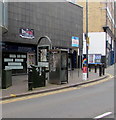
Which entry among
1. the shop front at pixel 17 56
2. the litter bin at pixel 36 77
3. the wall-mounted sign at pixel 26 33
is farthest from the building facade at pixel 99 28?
the litter bin at pixel 36 77

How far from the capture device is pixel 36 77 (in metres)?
11.5

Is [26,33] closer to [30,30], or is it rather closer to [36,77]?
[30,30]

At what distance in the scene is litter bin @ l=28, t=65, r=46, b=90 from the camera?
10.8 m

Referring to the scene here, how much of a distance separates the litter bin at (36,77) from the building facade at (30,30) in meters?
8.06

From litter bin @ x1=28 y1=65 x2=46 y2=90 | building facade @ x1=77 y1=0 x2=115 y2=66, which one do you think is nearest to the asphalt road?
→ litter bin @ x1=28 y1=65 x2=46 y2=90

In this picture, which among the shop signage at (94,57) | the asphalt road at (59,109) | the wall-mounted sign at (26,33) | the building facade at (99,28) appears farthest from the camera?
the building facade at (99,28)

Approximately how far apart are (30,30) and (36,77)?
10.5 m

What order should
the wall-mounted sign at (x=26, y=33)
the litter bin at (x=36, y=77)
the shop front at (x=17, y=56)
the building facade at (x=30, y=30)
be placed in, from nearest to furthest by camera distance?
the litter bin at (x=36, y=77)
the shop front at (x=17, y=56)
the building facade at (x=30, y=30)
the wall-mounted sign at (x=26, y=33)

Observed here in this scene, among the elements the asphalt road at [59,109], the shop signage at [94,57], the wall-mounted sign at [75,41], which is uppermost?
the wall-mounted sign at [75,41]

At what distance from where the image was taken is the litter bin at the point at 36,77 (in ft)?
35.4

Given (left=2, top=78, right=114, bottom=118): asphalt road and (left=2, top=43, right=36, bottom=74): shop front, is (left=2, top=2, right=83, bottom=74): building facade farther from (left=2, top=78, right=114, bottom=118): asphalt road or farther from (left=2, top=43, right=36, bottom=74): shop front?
(left=2, top=78, right=114, bottom=118): asphalt road

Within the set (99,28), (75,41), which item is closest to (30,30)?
(75,41)

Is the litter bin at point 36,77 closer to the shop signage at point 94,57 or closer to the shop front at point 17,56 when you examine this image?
the shop front at point 17,56

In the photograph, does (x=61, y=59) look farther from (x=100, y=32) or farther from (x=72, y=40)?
(x=100, y=32)
